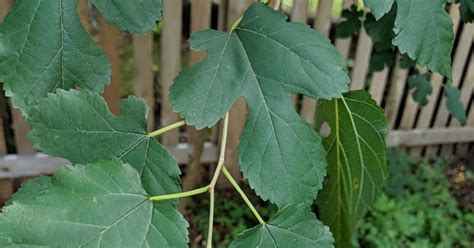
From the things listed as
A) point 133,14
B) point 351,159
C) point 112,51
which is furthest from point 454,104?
point 133,14

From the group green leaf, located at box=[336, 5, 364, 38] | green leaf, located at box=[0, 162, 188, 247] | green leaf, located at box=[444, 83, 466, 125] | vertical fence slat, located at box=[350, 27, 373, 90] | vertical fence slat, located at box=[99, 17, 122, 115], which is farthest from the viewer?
vertical fence slat, located at box=[350, 27, 373, 90]

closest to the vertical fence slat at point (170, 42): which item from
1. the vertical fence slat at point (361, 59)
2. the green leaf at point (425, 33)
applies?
the vertical fence slat at point (361, 59)

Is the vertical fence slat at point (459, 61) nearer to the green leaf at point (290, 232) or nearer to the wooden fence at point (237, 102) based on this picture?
the wooden fence at point (237, 102)

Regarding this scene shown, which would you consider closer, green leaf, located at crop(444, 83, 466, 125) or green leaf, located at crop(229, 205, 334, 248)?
green leaf, located at crop(229, 205, 334, 248)

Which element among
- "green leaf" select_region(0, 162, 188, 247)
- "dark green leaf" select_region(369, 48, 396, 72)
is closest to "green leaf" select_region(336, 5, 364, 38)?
"dark green leaf" select_region(369, 48, 396, 72)

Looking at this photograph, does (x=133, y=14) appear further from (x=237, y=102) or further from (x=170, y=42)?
(x=237, y=102)

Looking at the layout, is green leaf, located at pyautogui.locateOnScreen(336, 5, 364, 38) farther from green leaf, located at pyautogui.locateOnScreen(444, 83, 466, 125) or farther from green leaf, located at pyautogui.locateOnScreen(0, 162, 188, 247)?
green leaf, located at pyautogui.locateOnScreen(0, 162, 188, 247)
